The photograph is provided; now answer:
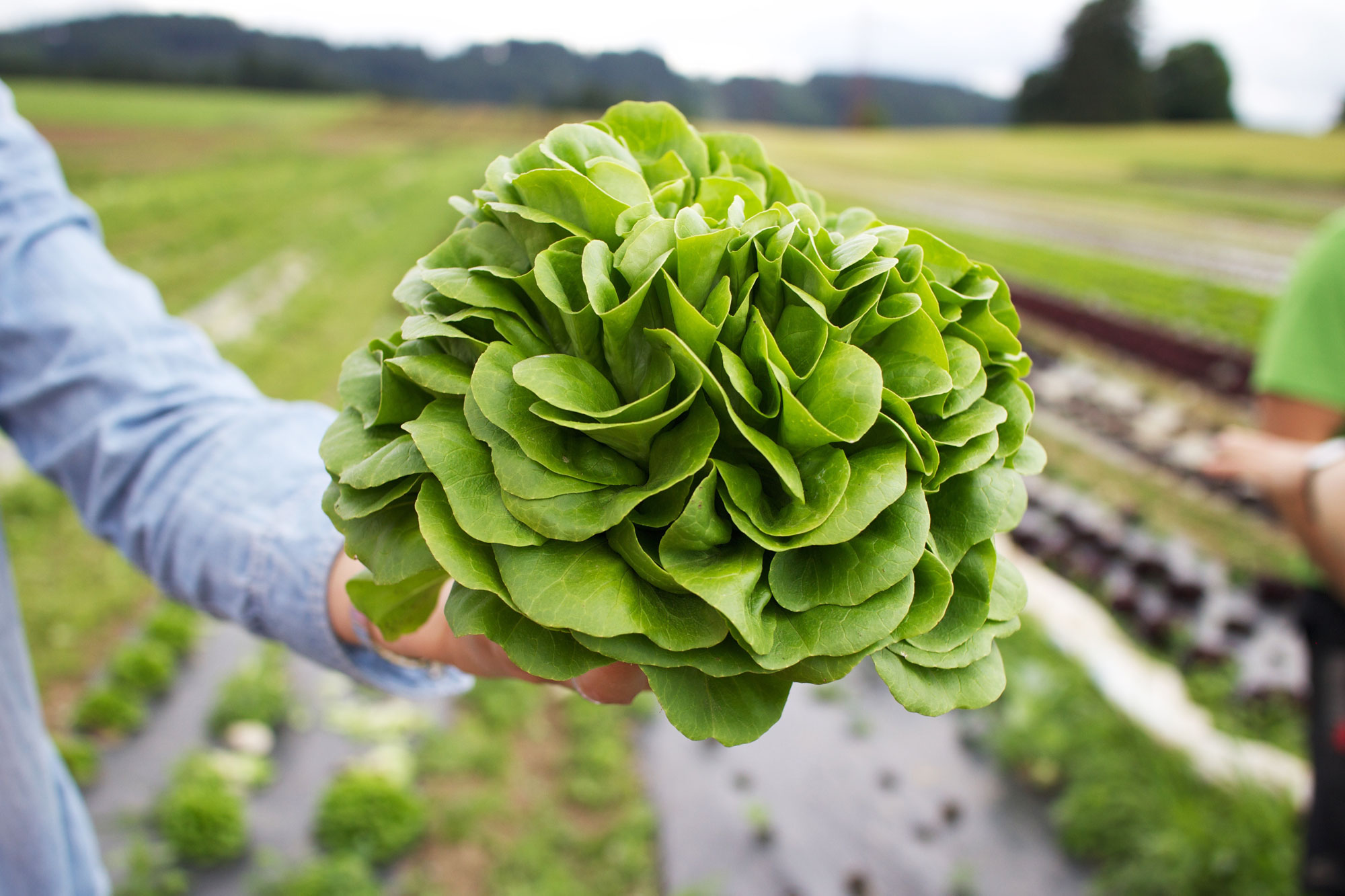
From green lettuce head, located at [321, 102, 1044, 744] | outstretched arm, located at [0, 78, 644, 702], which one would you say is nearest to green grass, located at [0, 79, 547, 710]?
outstretched arm, located at [0, 78, 644, 702]

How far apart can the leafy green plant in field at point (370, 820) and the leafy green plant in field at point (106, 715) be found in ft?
3.91

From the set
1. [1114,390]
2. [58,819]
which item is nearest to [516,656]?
[58,819]

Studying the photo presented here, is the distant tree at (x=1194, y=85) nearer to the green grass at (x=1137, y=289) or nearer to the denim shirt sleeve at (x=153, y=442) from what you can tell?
the green grass at (x=1137, y=289)

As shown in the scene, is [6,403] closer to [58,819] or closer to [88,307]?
[88,307]

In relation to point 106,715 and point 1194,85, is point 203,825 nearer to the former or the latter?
point 106,715

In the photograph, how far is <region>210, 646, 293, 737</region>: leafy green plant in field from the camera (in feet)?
13.0

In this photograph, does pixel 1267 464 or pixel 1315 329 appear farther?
pixel 1315 329

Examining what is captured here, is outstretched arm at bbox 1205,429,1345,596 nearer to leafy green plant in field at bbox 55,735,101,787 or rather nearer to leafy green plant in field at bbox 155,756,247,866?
leafy green plant in field at bbox 155,756,247,866

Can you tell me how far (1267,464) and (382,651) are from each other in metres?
2.59

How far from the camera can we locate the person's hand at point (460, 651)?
3.17 ft

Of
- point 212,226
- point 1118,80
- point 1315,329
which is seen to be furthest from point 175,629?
point 1118,80

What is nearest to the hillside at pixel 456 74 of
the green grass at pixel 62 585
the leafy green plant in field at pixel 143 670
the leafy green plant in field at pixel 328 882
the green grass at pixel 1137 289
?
the green grass at pixel 1137 289

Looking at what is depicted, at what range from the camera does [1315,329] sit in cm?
258

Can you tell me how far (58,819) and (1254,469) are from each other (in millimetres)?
3215
